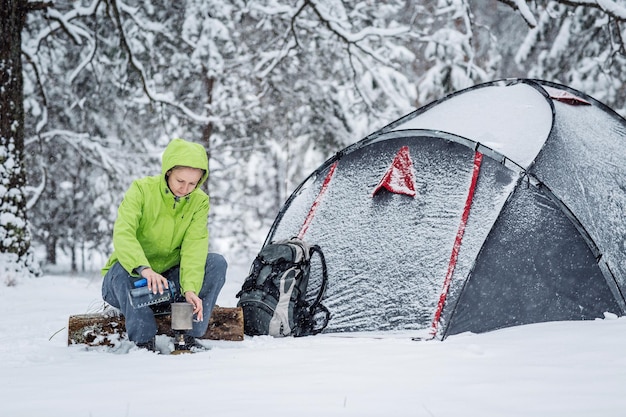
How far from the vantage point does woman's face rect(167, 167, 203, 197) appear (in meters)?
3.62

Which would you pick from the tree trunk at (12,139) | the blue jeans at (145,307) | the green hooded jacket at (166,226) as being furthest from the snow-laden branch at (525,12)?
the tree trunk at (12,139)

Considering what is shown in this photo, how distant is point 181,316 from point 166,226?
631mm

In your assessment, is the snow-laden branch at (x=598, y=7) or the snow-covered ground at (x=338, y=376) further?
the snow-laden branch at (x=598, y=7)

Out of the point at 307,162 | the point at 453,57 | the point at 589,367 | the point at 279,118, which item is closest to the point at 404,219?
the point at 589,367

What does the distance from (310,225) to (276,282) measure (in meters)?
0.71

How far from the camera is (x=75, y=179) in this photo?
45.8 ft

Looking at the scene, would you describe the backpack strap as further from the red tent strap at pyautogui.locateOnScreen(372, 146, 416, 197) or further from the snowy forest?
the snowy forest

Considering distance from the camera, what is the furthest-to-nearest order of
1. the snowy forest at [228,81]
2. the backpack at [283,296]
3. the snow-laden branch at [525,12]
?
the snowy forest at [228,81]
the snow-laden branch at [525,12]
the backpack at [283,296]

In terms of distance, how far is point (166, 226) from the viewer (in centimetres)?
377

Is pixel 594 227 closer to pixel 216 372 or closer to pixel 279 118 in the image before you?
pixel 216 372

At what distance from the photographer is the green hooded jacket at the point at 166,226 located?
3.55m

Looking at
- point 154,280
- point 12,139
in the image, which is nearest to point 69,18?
point 12,139

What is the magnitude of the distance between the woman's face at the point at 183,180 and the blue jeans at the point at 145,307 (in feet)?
1.56

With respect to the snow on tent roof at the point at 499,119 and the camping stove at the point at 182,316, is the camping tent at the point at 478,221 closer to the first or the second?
the snow on tent roof at the point at 499,119
